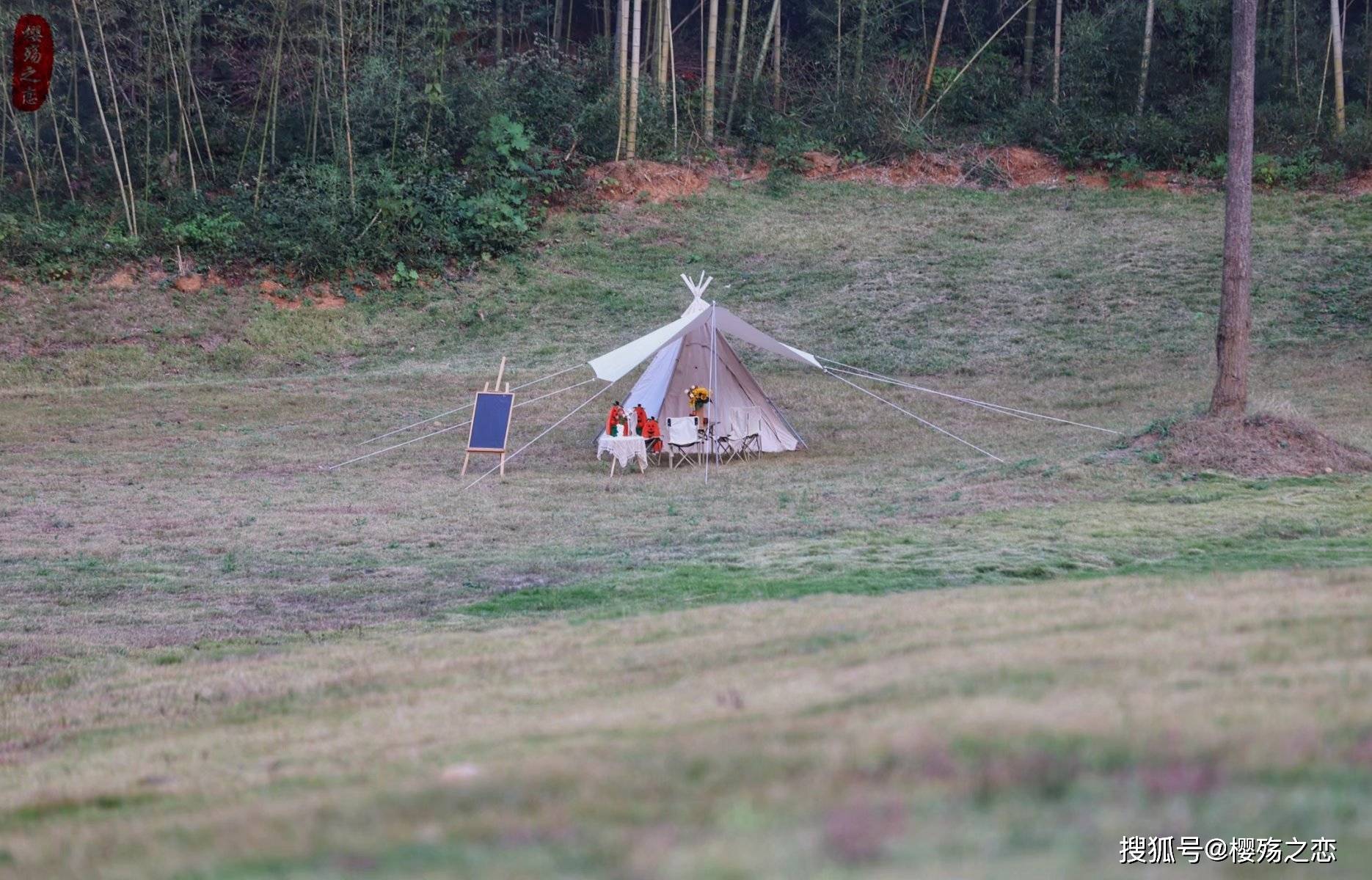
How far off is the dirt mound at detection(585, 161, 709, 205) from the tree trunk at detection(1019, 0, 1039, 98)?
24.8ft

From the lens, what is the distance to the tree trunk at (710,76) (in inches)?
960

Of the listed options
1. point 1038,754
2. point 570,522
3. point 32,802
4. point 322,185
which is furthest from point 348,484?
point 322,185

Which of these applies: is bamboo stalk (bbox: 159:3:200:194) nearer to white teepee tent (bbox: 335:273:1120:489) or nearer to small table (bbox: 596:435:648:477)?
white teepee tent (bbox: 335:273:1120:489)

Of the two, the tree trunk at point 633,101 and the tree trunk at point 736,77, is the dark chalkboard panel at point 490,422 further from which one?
the tree trunk at point 736,77

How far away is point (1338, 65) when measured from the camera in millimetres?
22547

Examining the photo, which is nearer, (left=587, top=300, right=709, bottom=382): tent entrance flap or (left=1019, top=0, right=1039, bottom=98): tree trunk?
(left=587, top=300, right=709, bottom=382): tent entrance flap

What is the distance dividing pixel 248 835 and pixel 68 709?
8.96ft

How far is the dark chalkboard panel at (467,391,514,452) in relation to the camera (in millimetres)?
12883

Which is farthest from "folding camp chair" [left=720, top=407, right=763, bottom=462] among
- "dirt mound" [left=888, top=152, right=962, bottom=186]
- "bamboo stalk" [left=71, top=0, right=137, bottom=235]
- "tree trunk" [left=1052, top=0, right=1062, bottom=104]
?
"tree trunk" [left=1052, top=0, right=1062, bottom=104]

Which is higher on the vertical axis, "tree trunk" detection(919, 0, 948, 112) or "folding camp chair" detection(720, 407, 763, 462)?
"tree trunk" detection(919, 0, 948, 112)

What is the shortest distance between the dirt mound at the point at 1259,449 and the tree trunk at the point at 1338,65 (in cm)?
1466

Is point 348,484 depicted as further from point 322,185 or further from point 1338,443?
point 322,185

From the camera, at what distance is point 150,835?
2.96m

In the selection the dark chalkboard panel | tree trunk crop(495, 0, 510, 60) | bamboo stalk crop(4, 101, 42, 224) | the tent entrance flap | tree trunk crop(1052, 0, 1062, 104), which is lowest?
the dark chalkboard panel
